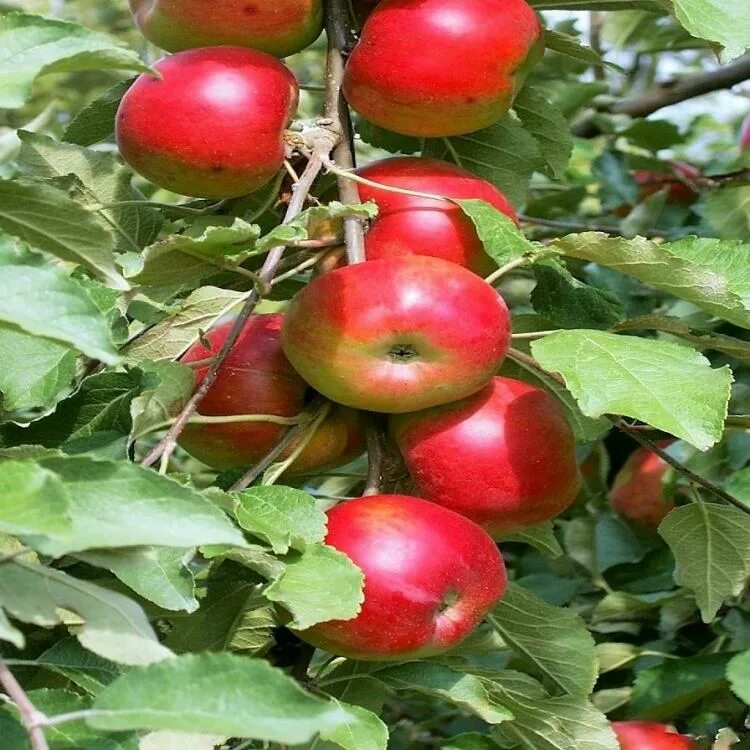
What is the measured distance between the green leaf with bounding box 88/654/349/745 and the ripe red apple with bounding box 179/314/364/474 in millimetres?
360

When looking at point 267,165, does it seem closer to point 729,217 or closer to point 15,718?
point 15,718

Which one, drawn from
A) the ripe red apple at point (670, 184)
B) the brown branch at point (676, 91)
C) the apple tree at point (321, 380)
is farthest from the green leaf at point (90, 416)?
the ripe red apple at point (670, 184)

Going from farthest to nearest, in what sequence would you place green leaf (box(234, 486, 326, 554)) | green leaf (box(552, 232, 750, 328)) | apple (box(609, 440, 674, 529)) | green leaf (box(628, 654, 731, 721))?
apple (box(609, 440, 674, 529)) → green leaf (box(628, 654, 731, 721)) → green leaf (box(552, 232, 750, 328)) → green leaf (box(234, 486, 326, 554))

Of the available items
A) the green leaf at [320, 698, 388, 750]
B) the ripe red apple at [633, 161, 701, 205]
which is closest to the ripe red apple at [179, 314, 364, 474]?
the green leaf at [320, 698, 388, 750]

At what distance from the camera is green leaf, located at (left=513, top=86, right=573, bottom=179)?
45.6 inches

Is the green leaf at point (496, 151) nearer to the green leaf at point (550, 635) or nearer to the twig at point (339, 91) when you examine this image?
the twig at point (339, 91)

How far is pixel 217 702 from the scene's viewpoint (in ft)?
1.77

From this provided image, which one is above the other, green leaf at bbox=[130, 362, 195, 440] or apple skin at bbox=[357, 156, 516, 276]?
apple skin at bbox=[357, 156, 516, 276]

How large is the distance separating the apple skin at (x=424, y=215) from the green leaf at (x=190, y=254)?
0.45 ft

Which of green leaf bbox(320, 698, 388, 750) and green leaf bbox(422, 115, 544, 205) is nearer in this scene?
green leaf bbox(320, 698, 388, 750)

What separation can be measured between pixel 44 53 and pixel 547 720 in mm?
614

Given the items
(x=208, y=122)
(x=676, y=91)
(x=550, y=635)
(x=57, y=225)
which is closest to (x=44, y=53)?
(x=57, y=225)

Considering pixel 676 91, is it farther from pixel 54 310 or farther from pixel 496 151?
pixel 54 310

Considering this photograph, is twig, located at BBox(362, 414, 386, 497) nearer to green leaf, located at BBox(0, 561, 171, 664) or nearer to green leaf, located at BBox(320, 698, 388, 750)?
green leaf, located at BBox(320, 698, 388, 750)
